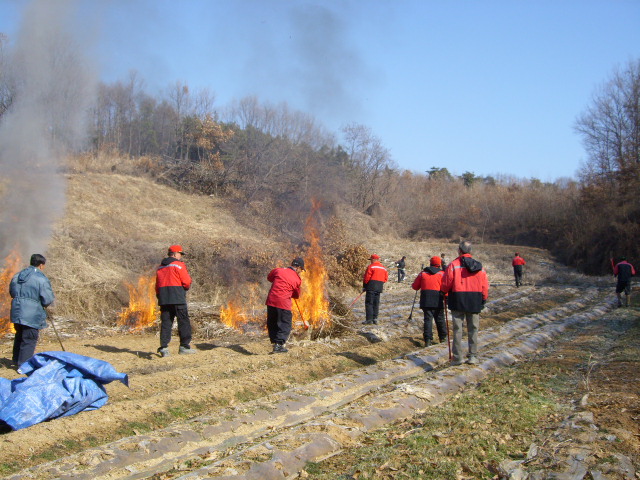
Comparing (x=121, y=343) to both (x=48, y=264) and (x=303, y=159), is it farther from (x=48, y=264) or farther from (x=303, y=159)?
(x=303, y=159)

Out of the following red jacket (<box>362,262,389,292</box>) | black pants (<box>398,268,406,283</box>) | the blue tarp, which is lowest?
the blue tarp

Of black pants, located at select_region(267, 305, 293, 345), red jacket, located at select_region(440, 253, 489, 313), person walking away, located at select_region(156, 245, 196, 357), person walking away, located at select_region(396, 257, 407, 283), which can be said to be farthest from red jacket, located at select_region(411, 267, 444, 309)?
person walking away, located at select_region(396, 257, 407, 283)

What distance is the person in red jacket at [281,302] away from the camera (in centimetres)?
996

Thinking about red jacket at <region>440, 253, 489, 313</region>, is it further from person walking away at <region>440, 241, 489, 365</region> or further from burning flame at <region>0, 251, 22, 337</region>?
burning flame at <region>0, 251, 22, 337</region>

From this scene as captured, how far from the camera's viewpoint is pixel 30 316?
844cm

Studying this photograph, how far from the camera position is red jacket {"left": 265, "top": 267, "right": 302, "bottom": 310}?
994 cm

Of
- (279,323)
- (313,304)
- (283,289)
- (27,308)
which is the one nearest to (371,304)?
(313,304)

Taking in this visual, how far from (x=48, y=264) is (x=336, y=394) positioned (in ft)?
41.3

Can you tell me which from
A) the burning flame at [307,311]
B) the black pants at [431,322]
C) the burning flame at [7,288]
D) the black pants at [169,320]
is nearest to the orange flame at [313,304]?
the burning flame at [307,311]

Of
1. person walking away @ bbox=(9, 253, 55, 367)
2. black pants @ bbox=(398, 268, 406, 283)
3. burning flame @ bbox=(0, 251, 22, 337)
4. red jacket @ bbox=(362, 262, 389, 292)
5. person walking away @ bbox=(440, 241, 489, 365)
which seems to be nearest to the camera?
person walking away @ bbox=(9, 253, 55, 367)

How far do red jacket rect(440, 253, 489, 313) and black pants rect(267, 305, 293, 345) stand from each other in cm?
303

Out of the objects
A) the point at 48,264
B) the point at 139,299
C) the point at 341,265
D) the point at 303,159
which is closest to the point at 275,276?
the point at 139,299

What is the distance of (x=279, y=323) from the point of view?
33.0 feet

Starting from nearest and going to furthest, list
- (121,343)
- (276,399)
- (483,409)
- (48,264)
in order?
(483,409) < (276,399) < (121,343) < (48,264)
